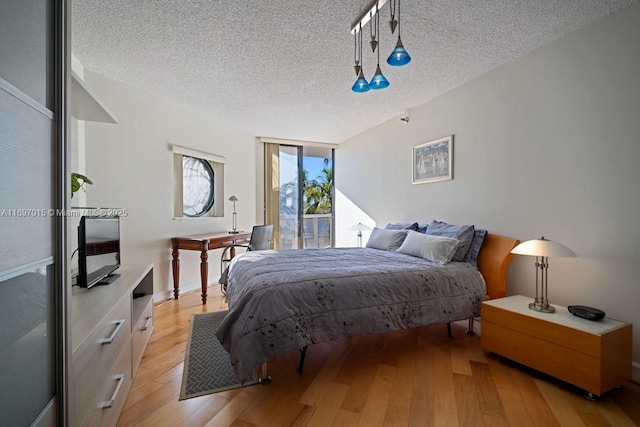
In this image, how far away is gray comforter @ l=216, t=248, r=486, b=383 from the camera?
1842 mm

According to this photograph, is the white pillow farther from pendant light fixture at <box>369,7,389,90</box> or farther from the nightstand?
pendant light fixture at <box>369,7,389,90</box>

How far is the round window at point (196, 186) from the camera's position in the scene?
4.38 meters

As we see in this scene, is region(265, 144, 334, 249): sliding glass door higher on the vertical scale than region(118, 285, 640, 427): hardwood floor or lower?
higher

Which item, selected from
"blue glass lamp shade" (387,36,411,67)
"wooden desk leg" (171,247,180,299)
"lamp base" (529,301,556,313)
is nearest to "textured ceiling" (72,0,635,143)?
"blue glass lamp shade" (387,36,411,67)

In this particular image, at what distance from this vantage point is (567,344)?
1.84 meters

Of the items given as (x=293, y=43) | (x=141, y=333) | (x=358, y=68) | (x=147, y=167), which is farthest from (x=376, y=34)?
(x=147, y=167)

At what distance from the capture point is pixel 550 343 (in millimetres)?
1919

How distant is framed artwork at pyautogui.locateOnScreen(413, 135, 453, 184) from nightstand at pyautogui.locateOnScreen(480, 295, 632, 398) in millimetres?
1788

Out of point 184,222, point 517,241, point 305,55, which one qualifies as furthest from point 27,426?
point 184,222

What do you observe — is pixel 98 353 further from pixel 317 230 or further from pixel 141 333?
pixel 317 230

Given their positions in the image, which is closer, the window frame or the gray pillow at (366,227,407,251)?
the gray pillow at (366,227,407,251)

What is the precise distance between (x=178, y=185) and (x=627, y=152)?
450 centimetres

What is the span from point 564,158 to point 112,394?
3402 millimetres

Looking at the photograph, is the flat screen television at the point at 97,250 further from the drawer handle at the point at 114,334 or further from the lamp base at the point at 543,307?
the lamp base at the point at 543,307
